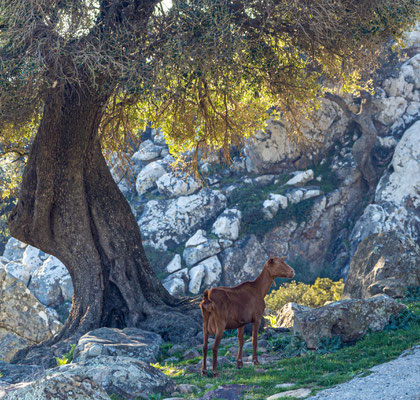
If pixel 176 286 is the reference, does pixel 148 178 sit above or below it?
above

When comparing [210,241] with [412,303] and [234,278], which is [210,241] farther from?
[412,303]

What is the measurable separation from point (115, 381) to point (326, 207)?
139 ft

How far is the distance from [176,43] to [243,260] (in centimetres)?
3391

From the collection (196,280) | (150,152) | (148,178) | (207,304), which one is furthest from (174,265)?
(207,304)

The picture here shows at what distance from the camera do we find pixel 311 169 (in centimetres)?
5022

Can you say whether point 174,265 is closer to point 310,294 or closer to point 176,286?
point 176,286

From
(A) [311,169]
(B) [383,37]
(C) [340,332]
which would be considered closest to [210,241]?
(A) [311,169]

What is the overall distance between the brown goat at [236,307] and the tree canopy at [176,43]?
19.6ft

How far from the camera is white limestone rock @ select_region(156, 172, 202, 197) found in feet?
169

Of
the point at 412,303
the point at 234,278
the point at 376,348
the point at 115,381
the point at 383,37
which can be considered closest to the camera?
the point at 115,381

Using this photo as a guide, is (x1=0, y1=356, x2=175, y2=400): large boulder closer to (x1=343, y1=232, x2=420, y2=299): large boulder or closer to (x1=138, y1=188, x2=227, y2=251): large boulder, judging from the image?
(x1=343, y1=232, x2=420, y2=299): large boulder

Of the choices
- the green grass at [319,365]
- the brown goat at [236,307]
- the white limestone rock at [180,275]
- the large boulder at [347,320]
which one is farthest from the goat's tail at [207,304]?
the white limestone rock at [180,275]

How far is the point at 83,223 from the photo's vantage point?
15609 millimetres

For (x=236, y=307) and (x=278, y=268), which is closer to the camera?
(x=236, y=307)
